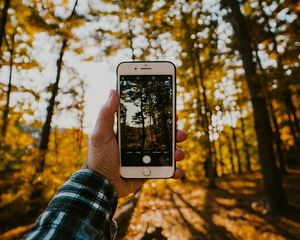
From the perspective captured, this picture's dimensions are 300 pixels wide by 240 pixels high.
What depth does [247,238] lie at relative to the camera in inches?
392

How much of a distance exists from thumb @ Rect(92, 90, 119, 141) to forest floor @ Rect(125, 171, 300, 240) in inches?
184

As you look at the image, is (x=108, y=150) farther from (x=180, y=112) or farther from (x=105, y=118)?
(x=180, y=112)

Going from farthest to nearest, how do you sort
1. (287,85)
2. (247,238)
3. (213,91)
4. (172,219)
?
(213,91) < (172,219) < (247,238) < (287,85)

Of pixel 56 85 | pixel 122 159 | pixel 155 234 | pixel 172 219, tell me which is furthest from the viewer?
pixel 172 219

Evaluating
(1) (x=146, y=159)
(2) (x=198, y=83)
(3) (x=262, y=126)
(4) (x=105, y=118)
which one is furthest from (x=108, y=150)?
(2) (x=198, y=83)

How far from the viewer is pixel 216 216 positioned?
12.9 m

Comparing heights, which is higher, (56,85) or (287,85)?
(56,85)

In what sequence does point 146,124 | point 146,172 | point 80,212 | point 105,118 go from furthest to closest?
point 146,124 < point 146,172 < point 105,118 < point 80,212

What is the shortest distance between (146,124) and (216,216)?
1124 centimetres

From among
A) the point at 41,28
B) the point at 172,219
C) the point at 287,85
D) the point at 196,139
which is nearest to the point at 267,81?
the point at 287,85

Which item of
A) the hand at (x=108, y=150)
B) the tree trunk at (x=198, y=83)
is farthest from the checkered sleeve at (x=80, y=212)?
the tree trunk at (x=198, y=83)

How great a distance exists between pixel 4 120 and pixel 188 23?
33.6 feet

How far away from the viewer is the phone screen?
9.00 feet

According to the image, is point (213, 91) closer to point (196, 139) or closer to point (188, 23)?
point (196, 139)
